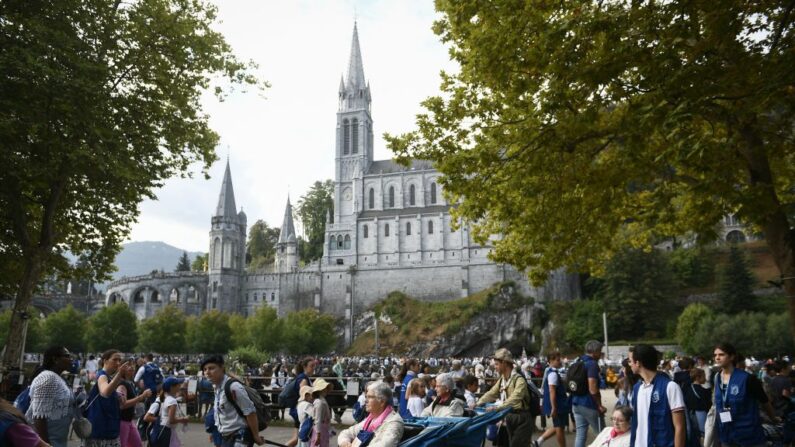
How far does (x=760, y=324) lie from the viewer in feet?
142

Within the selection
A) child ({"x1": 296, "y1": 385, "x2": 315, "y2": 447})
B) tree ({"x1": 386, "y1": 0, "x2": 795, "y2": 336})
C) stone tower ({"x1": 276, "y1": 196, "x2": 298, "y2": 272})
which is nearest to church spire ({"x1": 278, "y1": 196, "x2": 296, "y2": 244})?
stone tower ({"x1": 276, "y1": 196, "x2": 298, "y2": 272})

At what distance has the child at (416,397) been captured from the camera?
29.4ft

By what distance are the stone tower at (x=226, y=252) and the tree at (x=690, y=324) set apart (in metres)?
51.8

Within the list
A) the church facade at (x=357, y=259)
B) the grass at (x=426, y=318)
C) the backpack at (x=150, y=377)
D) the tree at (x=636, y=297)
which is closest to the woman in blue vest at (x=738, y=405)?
the backpack at (x=150, y=377)

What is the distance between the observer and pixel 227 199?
82125 millimetres

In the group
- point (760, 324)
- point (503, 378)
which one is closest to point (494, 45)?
point (503, 378)

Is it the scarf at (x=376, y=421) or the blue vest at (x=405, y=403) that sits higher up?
the scarf at (x=376, y=421)

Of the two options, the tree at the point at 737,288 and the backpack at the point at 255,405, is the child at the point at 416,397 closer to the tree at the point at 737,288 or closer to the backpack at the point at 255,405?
the backpack at the point at 255,405

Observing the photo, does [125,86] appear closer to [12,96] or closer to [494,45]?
[12,96]

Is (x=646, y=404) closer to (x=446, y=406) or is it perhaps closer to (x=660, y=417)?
(x=660, y=417)

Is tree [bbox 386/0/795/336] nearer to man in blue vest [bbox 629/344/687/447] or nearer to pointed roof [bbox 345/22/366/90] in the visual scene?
man in blue vest [bbox 629/344/687/447]

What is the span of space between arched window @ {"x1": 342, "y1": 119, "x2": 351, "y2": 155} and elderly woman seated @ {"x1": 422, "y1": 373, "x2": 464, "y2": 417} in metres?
80.7

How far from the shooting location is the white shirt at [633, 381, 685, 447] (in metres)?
5.29

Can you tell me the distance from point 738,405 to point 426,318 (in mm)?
58624
